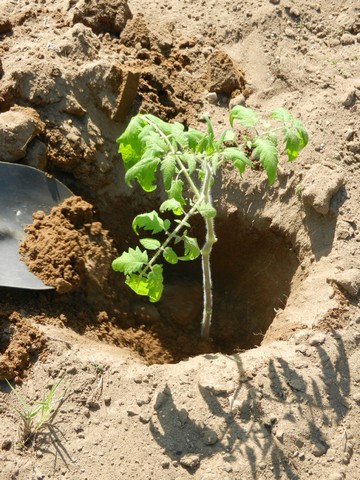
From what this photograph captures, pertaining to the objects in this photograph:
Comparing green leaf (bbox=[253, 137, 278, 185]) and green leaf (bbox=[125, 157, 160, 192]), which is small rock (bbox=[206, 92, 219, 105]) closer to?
green leaf (bbox=[253, 137, 278, 185])

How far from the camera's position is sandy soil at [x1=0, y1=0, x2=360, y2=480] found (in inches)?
130

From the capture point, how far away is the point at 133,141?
10.6ft

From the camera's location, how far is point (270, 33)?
183 inches

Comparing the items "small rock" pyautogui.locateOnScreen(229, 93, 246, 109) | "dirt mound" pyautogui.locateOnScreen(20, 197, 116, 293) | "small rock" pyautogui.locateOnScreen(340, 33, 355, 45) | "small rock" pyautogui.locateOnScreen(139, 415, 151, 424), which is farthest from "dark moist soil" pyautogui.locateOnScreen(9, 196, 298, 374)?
"small rock" pyautogui.locateOnScreen(340, 33, 355, 45)

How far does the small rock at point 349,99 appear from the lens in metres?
4.27

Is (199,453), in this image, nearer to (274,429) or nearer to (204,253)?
(274,429)

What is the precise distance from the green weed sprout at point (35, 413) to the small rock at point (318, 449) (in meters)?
1.20

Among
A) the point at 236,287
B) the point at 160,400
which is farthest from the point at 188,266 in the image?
the point at 160,400

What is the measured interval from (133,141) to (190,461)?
1476 mm

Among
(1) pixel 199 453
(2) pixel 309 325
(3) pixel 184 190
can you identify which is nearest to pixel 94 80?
(3) pixel 184 190

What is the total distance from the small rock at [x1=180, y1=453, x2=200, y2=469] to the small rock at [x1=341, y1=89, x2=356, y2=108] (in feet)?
7.43

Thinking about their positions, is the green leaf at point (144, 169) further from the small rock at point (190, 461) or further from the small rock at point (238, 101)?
the small rock at point (238, 101)

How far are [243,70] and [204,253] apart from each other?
1609 millimetres

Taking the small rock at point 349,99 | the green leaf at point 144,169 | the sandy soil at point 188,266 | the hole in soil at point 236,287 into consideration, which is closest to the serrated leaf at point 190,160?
the green leaf at point 144,169
